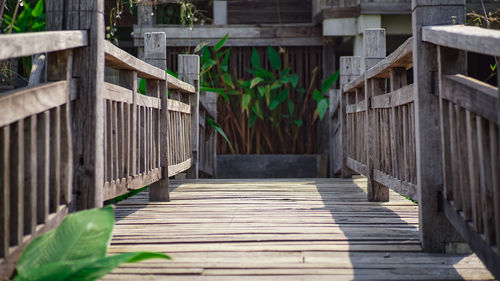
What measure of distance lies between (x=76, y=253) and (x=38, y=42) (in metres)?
0.68

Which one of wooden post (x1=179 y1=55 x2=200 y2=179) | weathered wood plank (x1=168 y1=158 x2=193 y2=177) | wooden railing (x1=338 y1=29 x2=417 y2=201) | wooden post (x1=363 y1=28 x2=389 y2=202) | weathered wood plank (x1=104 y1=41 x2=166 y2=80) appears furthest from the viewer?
wooden post (x1=179 y1=55 x2=200 y2=179)

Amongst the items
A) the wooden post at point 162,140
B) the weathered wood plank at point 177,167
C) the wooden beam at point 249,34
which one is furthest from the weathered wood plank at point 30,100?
the wooden beam at point 249,34

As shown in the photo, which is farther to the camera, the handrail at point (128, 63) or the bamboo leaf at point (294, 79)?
the bamboo leaf at point (294, 79)

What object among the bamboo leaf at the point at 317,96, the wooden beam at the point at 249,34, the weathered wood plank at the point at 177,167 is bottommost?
the weathered wood plank at the point at 177,167

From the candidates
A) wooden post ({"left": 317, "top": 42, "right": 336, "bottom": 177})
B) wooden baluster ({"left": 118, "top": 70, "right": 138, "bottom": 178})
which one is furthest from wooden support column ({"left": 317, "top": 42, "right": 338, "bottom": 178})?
wooden baluster ({"left": 118, "top": 70, "right": 138, "bottom": 178})

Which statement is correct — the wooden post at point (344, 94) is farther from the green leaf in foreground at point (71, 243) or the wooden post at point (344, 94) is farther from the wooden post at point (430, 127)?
the green leaf in foreground at point (71, 243)

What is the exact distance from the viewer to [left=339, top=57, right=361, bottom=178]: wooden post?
5.73 m

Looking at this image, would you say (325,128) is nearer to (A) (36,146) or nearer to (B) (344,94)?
(B) (344,94)

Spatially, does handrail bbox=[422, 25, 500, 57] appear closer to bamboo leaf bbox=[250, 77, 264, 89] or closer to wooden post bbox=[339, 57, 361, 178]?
wooden post bbox=[339, 57, 361, 178]

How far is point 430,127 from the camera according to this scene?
2416 millimetres

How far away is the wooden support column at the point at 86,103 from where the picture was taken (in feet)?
7.75

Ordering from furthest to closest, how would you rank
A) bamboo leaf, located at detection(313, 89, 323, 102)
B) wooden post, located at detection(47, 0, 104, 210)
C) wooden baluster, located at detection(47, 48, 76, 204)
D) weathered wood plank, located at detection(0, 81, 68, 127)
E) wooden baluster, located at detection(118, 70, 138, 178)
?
bamboo leaf, located at detection(313, 89, 323, 102) < wooden baluster, located at detection(118, 70, 138, 178) < wooden post, located at detection(47, 0, 104, 210) < wooden baluster, located at detection(47, 48, 76, 204) < weathered wood plank, located at detection(0, 81, 68, 127)

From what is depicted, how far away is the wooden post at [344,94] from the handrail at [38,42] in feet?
12.3

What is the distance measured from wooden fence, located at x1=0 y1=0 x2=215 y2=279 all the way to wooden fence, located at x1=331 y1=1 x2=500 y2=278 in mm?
1362
